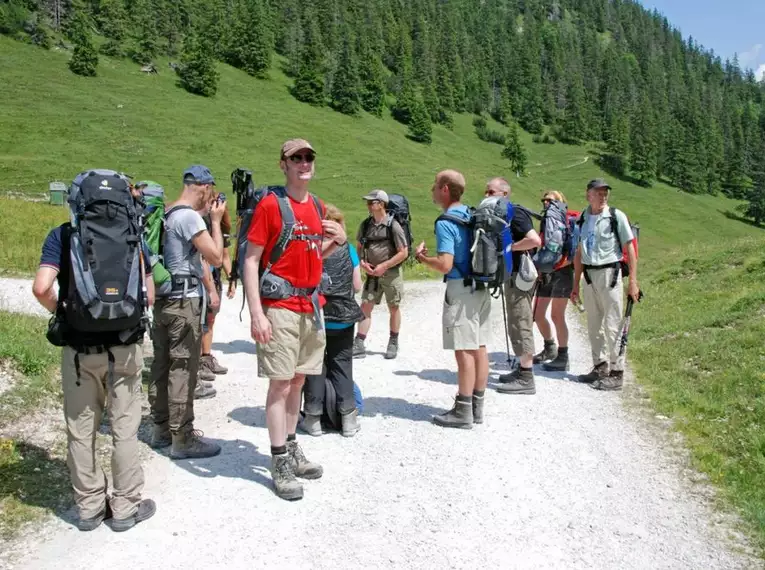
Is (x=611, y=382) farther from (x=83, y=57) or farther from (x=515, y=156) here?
(x=515, y=156)

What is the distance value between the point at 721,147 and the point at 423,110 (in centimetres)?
7210

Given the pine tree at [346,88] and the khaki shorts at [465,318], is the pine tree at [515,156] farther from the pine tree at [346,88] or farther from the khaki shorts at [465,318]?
the khaki shorts at [465,318]

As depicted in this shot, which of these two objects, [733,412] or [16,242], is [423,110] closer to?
[16,242]

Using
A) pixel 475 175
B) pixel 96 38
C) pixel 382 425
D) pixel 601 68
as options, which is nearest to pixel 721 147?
pixel 601 68

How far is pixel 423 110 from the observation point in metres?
106

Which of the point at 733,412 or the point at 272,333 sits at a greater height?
the point at 272,333

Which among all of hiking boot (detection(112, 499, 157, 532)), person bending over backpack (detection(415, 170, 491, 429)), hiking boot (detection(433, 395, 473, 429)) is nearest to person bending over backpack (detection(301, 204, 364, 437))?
person bending over backpack (detection(415, 170, 491, 429))

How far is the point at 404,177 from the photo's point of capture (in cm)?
6825

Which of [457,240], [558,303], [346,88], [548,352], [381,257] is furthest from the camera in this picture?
[346,88]

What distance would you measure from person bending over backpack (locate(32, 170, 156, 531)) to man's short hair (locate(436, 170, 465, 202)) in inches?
123

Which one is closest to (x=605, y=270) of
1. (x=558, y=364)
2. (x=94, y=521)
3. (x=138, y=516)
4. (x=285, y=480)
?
(x=558, y=364)

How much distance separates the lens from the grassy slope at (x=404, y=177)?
24.8 feet

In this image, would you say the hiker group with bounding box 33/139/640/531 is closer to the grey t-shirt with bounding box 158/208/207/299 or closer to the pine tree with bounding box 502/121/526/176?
the grey t-shirt with bounding box 158/208/207/299

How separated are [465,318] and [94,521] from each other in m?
3.81
